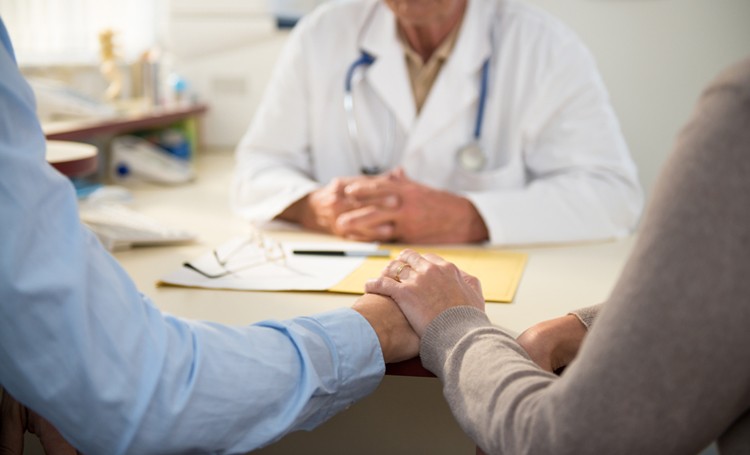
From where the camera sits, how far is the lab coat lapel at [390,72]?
1.77 meters

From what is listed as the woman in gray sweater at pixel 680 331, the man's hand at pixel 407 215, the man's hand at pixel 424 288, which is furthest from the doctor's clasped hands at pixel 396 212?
the woman in gray sweater at pixel 680 331

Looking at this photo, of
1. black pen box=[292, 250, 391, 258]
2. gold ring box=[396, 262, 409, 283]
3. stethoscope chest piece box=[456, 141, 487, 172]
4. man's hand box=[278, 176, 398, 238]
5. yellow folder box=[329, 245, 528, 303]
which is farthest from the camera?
stethoscope chest piece box=[456, 141, 487, 172]

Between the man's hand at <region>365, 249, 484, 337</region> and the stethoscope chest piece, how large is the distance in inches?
25.2

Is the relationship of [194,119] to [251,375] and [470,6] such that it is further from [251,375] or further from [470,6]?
[251,375]

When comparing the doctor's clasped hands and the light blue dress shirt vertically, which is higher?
the light blue dress shirt

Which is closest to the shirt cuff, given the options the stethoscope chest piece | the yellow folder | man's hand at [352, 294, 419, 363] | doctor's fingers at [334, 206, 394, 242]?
man's hand at [352, 294, 419, 363]

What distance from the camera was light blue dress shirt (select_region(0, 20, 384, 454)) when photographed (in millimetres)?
685

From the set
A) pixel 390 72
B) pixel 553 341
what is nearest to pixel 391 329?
pixel 553 341

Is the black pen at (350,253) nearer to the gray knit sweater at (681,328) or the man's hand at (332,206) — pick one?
the man's hand at (332,206)

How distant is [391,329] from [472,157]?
2.66 ft

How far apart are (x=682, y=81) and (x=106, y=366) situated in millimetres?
2187

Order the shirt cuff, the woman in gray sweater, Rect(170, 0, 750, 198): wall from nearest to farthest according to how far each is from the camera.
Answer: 1. the woman in gray sweater
2. the shirt cuff
3. Rect(170, 0, 750, 198): wall

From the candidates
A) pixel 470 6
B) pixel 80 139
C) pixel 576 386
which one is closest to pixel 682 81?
pixel 470 6

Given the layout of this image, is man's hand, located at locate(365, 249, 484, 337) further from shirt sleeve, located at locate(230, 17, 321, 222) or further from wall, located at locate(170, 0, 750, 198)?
wall, located at locate(170, 0, 750, 198)
